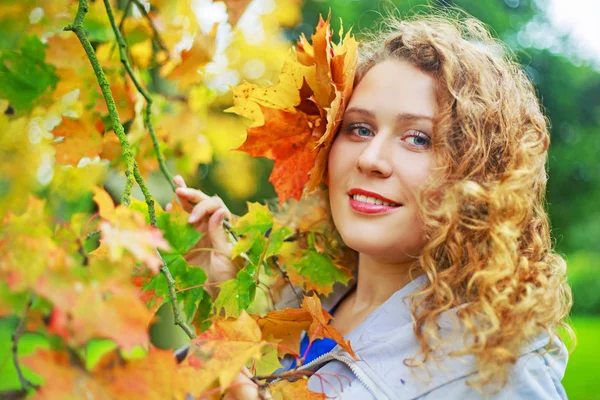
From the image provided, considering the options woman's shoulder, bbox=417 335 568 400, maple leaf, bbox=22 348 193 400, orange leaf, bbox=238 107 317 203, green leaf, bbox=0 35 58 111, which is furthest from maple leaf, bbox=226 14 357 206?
maple leaf, bbox=22 348 193 400

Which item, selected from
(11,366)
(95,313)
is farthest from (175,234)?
(11,366)

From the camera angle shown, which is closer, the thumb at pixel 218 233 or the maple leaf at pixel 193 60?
the thumb at pixel 218 233

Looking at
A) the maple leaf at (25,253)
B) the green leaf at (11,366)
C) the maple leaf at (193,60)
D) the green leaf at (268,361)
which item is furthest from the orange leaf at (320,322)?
the maple leaf at (193,60)

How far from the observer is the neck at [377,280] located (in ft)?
5.41

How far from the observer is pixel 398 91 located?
1.50 meters

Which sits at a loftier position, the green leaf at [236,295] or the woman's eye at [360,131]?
the woman's eye at [360,131]

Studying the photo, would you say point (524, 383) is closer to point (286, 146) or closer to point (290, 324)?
point (290, 324)

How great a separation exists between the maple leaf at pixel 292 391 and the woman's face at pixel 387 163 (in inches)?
17.1

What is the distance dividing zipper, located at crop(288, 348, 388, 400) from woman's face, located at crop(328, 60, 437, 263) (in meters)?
0.27

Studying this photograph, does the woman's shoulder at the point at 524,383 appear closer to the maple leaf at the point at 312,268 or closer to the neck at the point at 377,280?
the neck at the point at 377,280

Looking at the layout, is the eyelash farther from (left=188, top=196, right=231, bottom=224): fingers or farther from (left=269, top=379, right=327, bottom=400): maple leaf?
(left=269, top=379, right=327, bottom=400): maple leaf

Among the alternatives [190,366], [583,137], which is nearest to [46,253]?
[190,366]

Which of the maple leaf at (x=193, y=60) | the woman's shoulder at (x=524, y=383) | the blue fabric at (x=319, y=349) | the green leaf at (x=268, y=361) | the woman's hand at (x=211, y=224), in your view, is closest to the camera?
the woman's shoulder at (x=524, y=383)

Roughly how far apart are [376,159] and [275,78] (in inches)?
94.8
